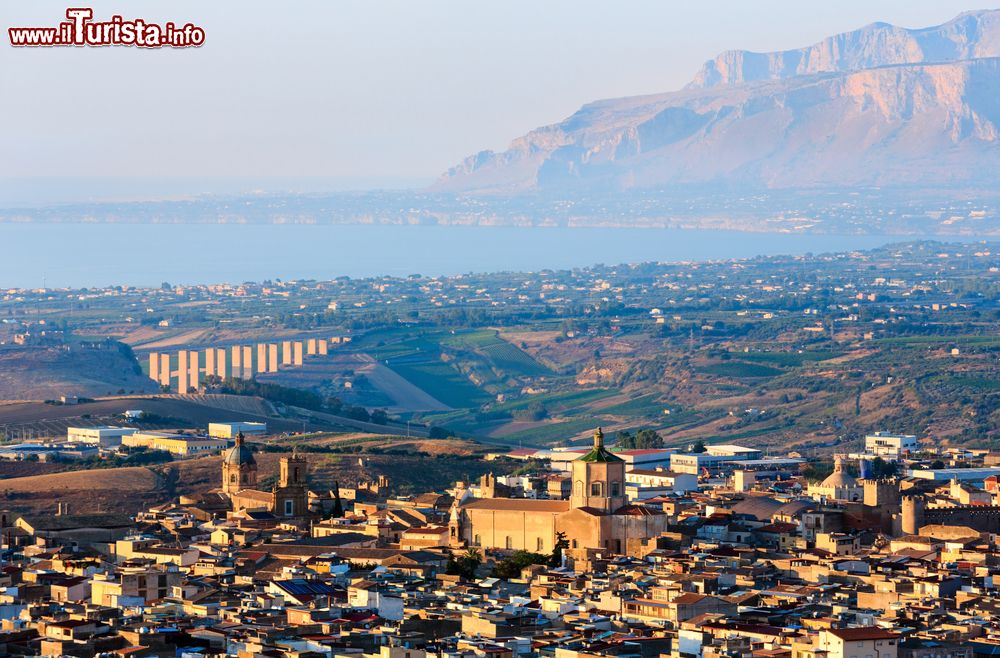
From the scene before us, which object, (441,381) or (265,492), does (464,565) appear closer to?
(265,492)

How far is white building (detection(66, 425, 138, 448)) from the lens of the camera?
10206 cm

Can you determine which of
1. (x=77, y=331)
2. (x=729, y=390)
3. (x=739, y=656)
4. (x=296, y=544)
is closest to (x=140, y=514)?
(x=296, y=544)

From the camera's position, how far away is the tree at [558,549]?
6119 cm

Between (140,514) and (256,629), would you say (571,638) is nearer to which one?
(256,629)

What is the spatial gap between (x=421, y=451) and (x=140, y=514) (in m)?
23.8

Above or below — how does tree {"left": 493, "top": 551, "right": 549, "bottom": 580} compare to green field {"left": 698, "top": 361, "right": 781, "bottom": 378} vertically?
above

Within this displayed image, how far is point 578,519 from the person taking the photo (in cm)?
6394

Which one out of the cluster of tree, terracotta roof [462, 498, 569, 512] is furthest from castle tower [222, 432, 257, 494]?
the cluster of tree

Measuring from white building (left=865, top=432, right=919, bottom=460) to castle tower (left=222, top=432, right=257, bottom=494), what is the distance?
90.3ft

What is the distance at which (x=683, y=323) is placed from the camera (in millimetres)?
190250

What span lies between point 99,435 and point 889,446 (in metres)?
28.7

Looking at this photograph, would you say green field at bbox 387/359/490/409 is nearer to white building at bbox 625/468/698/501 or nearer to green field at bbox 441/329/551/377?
green field at bbox 441/329/551/377

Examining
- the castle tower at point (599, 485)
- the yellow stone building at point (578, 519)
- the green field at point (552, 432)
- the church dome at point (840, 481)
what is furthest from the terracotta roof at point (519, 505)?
the green field at point (552, 432)

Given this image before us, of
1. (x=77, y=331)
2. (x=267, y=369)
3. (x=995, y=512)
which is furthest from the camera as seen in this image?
(x=77, y=331)
